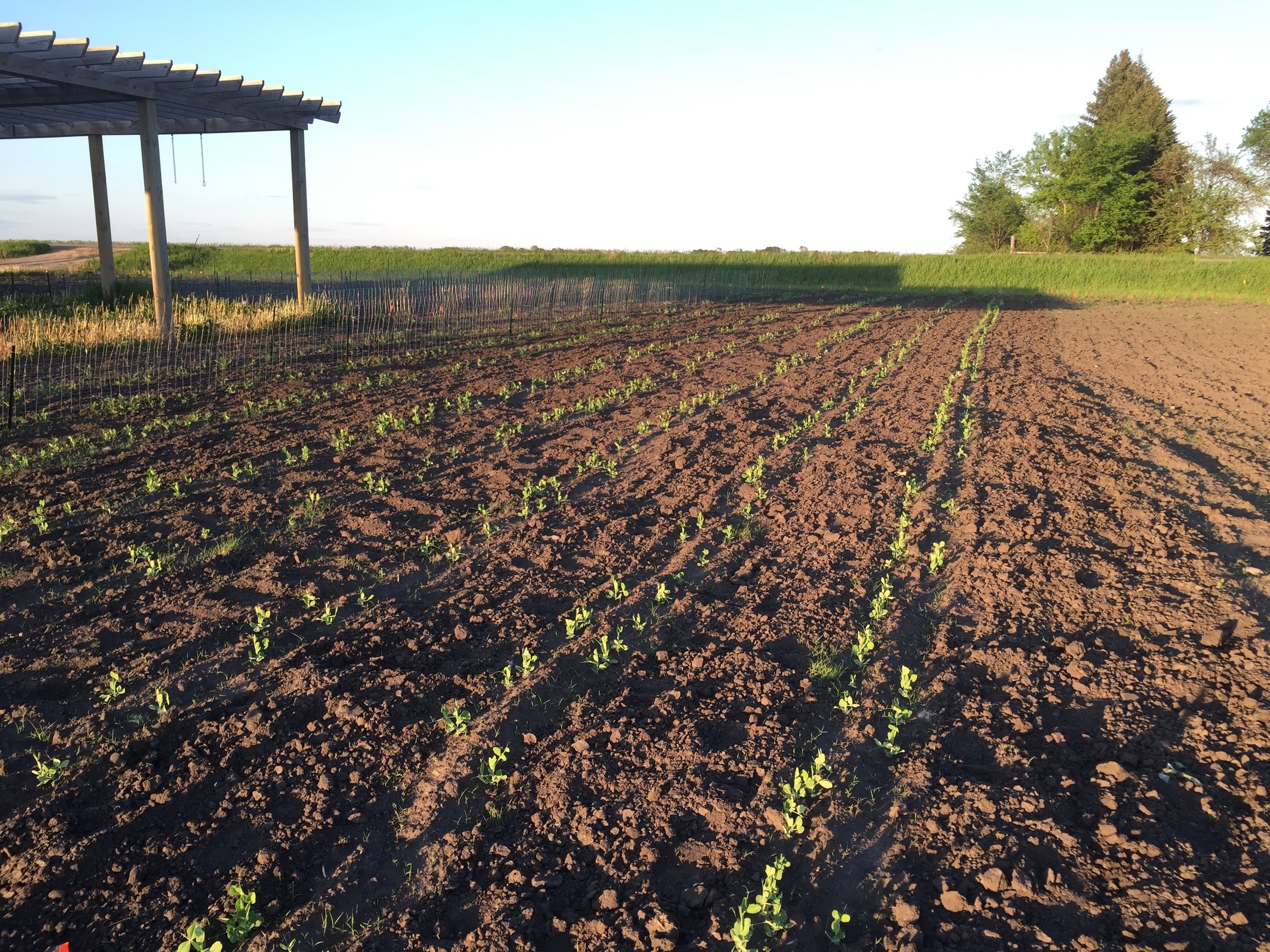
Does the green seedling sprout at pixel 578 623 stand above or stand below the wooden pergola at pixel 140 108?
Answer: below

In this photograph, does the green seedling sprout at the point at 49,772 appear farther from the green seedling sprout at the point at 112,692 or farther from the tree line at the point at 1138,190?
the tree line at the point at 1138,190

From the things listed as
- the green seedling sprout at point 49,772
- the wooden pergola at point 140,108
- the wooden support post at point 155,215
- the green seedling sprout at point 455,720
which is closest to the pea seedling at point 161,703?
the green seedling sprout at point 49,772

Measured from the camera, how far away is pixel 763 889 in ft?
9.16

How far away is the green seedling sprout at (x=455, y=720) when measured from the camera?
144 inches

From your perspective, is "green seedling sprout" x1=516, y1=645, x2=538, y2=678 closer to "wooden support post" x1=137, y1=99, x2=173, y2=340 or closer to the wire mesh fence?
the wire mesh fence

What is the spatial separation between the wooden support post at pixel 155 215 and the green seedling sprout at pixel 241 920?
1368 centimetres

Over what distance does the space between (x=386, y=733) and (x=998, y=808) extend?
2748mm

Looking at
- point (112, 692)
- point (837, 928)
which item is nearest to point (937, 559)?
point (837, 928)

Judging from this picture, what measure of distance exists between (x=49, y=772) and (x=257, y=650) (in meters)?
1.08

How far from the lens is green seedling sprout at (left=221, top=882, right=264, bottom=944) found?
8.36ft

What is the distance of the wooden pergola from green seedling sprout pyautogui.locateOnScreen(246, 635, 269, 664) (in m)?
10.3

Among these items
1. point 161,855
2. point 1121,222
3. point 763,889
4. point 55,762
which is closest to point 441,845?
point 161,855

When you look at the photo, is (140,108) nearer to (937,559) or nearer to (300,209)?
(300,209)

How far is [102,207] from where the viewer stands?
1823cm
